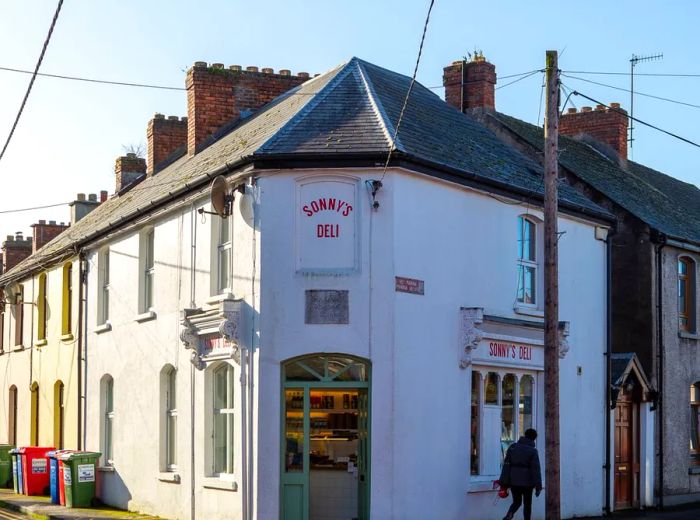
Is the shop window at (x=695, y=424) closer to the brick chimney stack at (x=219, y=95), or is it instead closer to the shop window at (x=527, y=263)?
the shop window at (x=527, y=263)

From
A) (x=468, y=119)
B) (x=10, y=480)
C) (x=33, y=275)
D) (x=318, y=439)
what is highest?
(x=468, y=119)

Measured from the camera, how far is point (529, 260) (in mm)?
21391

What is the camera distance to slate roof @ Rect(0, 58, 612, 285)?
718 inches

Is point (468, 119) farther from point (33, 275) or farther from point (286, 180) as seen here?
point (33, 275)

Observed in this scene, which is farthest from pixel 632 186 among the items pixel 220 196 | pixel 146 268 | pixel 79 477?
pixel 79 477

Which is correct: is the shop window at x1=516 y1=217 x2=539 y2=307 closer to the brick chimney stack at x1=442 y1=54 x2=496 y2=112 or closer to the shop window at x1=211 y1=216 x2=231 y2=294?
the shop window at x1=211 y1=216 x2=231 y2=294

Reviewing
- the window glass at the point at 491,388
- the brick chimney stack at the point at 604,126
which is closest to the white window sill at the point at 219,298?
the window glass at the point at 491,388

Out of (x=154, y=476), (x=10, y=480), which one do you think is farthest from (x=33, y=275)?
(x=154, y=476)

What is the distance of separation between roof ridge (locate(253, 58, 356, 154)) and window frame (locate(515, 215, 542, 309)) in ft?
14.0

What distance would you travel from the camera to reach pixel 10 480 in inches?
1139

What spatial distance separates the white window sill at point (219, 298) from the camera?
18.6 m

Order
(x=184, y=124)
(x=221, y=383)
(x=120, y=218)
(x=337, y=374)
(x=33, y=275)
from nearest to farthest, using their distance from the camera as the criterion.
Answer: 1. (x=337, y=374)
2. (x=221, y=383)
3. (x=120, y=218)
4. (x=184, y=124)
5. (x=33, y=275)

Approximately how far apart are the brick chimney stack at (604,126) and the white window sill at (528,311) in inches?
456

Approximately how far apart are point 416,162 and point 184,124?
39.0 ft
